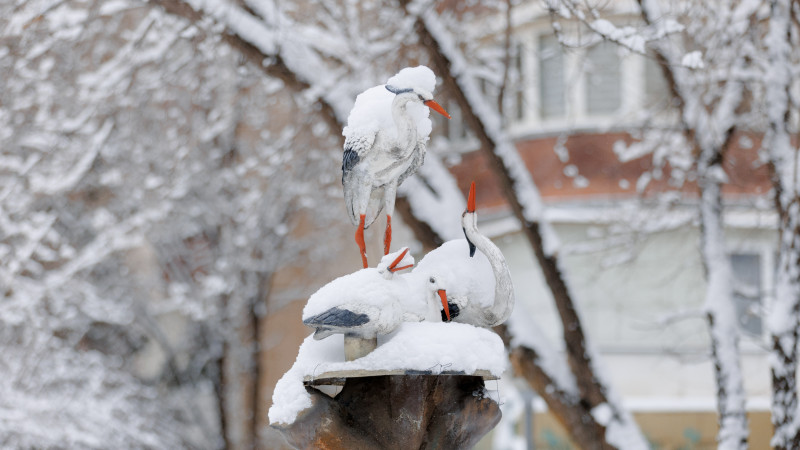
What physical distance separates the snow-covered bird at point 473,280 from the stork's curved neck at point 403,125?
0.28m

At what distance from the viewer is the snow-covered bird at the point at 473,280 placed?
3076 mm

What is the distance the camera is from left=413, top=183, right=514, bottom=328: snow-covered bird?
3076 millimetres

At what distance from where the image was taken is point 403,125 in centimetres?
312

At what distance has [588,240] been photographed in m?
11.4

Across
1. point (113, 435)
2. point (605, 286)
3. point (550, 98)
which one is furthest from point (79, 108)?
point (605, 286)

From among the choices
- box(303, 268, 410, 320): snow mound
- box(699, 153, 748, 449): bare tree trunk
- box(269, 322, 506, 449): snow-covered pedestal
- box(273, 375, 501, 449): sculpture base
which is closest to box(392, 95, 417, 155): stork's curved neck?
box(303, 268, 410, 320): snow mound

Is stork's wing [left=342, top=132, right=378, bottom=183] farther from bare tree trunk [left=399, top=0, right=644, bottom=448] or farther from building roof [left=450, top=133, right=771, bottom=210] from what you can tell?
building roof [left=450, top=133, right=771, bottom=210]

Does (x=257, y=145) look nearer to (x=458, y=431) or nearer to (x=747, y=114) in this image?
(x=747, y=114)

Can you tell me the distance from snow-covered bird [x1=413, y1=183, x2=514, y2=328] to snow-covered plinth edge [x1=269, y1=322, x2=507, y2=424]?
0.17 metres

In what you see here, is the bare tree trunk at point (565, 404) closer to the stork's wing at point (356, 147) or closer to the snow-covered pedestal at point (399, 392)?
the snow-covered pedestal at point (399, 392)

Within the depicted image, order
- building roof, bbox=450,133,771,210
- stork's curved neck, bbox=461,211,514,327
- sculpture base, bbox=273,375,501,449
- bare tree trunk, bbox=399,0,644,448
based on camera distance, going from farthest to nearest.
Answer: building roof, bbox=450,133,771,210 → bare tree trunk, bbox=399,0,644,448 → stork's curved neck, bbox=461,211,514,327 → sculpture base, bbox=273,375,501,449

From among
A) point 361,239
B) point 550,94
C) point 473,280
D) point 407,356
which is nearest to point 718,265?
point 473,280

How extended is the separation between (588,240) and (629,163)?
116 centimetres

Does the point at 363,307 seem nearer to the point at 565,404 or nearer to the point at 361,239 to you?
the point at 361,239
